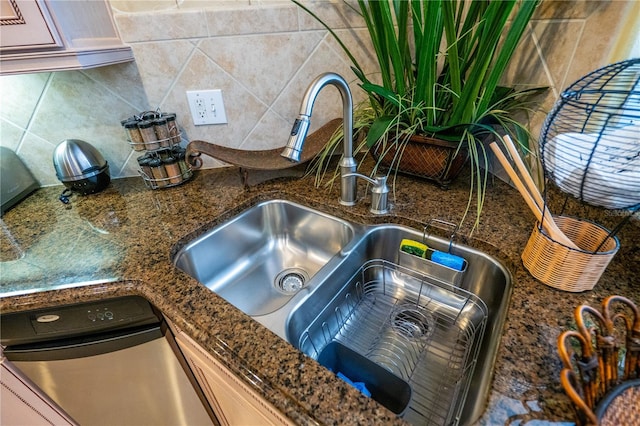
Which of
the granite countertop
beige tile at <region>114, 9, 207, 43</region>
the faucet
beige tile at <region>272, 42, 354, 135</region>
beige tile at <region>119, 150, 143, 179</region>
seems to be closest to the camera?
the granite countertop

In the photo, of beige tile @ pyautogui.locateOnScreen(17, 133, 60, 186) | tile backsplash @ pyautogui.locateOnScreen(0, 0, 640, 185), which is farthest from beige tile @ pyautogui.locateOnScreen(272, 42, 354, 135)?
beige tile @ pyautogui.locateOnScreen(17, 133, 60, 186)

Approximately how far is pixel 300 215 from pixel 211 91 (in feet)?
1.79

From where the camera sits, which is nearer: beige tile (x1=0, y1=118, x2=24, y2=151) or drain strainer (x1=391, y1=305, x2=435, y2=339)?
drain strainer (x1=391, y1=305, x2=435, y2=339)

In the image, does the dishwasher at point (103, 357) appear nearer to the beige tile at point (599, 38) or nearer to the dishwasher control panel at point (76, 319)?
the dishwasher control panel at point (76, 319)

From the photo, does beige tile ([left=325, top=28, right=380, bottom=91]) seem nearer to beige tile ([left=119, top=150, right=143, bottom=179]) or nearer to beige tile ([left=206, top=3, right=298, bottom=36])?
beige tile ([left=206, top=3, right=298, bottom=36])

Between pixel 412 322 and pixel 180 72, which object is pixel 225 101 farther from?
pixel 412 322

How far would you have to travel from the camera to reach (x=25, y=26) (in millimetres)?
669

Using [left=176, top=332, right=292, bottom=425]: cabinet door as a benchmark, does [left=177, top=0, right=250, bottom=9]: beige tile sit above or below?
above

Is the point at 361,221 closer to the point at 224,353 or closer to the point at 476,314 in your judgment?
the point at 476,314

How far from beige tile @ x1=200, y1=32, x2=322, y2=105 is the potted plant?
0.25 metres

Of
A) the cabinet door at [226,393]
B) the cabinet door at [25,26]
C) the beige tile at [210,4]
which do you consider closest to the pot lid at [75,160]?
the cabinet door at [25,26]

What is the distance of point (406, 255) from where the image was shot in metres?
0.80

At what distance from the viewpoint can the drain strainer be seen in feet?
2.38

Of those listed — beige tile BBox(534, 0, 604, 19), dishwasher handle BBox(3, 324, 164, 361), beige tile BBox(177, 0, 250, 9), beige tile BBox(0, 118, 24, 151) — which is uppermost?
beige tile BBox(177, 0, 250, 9)
